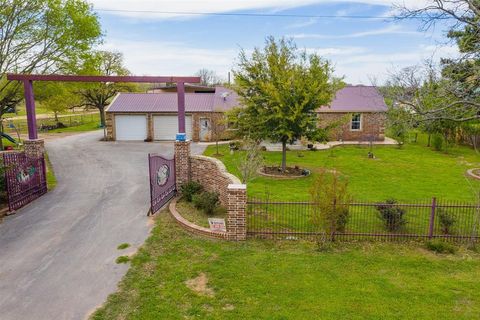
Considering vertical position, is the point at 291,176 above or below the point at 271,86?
below

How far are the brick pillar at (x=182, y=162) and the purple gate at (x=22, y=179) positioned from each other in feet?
16.9

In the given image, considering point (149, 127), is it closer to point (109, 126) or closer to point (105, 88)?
point (109, 126)

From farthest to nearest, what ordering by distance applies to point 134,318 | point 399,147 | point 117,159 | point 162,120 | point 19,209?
point 162,120
point 399,147
point 117,159
point 19,209
point 134,318

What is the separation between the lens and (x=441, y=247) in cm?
923

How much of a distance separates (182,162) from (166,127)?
1810 cm

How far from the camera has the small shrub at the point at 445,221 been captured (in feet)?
32.8

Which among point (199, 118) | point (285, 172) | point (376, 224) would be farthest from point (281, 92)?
point (199, 118)

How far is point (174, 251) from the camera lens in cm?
905

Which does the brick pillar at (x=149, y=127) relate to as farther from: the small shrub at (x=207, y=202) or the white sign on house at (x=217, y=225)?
the white sign on house at (x=217, y=225)

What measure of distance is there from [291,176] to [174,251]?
31.9 feet

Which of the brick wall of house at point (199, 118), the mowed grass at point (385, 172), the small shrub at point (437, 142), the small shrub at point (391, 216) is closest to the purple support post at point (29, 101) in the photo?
the mowed grass at point (385, 172)

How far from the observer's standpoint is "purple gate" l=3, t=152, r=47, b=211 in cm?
1205

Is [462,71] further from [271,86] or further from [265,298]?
[265,298]

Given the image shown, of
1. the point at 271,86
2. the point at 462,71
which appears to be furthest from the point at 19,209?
the point at 462,71
